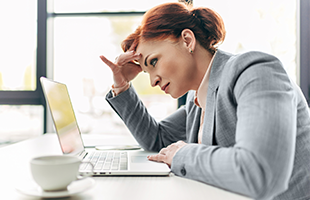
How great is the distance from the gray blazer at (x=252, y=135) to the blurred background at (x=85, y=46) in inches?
48.5

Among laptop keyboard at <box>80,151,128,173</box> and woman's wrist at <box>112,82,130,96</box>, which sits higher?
woman's wrist at <box>112,82,130,96</box>

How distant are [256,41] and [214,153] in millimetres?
1656

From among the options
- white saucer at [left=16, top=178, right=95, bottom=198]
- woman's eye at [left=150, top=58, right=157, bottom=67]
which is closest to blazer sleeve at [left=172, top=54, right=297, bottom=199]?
white saucer at [left=16, top=178, right=95, bottom=198]

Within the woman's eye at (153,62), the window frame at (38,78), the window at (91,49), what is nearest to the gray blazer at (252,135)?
the woman's eye at (153,62)

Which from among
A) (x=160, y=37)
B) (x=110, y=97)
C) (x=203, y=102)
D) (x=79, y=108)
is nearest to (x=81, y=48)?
(x=79, y=108)

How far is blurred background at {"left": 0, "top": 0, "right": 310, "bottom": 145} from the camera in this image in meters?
2.00

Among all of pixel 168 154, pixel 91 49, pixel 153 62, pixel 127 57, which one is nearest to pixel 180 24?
pixel 153 62

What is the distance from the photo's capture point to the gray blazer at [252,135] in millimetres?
533

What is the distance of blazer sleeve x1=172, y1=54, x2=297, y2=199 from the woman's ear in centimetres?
33

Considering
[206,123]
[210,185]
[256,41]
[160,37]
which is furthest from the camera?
[256,41]

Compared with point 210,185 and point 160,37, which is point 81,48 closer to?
point 160,37

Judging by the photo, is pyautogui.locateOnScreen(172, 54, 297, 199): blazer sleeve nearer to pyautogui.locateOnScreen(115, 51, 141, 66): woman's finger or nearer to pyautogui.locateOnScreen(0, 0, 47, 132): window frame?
pyautogui.locateOnScreen(115, 51, 141, 66): woman's finger

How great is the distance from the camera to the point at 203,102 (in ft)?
3.31

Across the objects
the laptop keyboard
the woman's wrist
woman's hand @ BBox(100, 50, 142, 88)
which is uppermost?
woman's hand @ BBox(100, 50, 142, 88)
